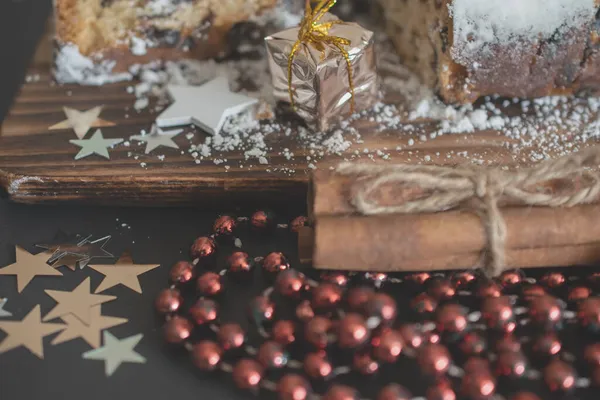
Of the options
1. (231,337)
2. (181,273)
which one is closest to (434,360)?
(231,337)

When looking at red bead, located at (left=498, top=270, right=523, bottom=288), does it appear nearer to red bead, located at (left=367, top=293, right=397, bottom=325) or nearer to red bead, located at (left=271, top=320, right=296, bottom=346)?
red bead, located at (left=367, top=293, right=397, bottom=325)

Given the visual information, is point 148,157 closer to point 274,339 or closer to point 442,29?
point 274,339

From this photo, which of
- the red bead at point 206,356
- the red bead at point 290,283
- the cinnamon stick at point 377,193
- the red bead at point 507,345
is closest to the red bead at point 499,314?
the red bead at point 507,345

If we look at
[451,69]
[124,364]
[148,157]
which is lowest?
[124,364]

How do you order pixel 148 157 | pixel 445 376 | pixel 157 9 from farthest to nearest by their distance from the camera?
pixel 157 9 < pixel 148 157 < pixel 445 376

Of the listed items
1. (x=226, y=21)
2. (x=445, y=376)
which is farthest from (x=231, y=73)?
(x=445, y=376)

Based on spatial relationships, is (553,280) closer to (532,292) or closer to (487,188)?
(532,292)

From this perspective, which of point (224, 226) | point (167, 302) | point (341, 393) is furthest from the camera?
point (224, 226)

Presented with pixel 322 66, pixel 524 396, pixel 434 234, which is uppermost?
pixel 322 66
